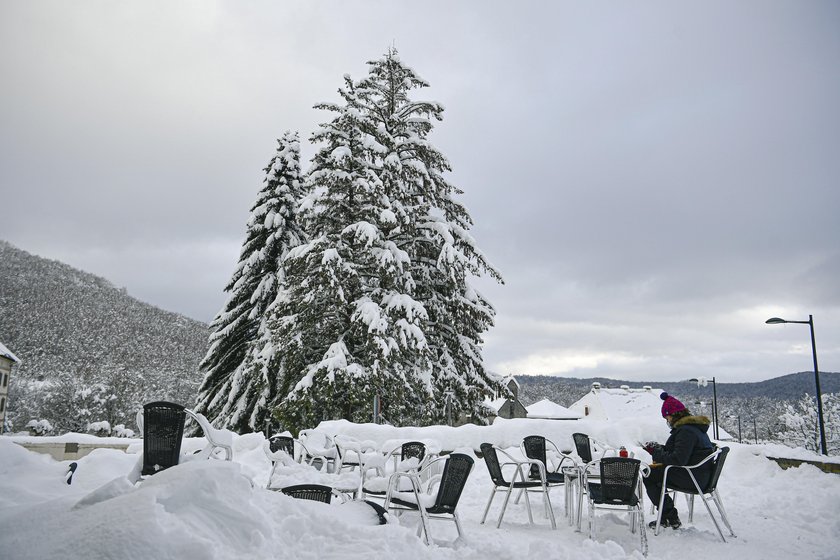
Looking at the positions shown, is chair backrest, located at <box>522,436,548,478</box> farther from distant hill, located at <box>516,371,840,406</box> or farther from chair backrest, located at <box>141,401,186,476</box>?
distant hill, located at <box>516,371,840,406</box>

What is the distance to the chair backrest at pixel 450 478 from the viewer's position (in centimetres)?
537

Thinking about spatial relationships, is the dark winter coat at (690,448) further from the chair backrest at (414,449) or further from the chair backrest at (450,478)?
the chair backrest at (414,449)

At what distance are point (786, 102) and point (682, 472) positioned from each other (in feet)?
40.2

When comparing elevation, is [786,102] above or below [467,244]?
above

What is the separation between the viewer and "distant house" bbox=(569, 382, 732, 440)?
204ft

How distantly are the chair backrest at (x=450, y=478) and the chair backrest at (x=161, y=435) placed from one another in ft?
8.32

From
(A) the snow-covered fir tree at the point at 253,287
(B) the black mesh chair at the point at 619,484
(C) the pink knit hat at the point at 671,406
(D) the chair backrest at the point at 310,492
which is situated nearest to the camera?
(D) the chair backrest at the point at 310,492

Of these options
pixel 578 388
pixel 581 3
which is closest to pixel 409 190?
pixel 581 3

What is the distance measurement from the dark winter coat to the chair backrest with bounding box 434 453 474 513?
9.10ft

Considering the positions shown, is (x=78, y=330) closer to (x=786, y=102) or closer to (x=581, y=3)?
(x=581, y=3)

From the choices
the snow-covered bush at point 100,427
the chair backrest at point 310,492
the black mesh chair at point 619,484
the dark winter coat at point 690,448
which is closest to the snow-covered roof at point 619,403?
the snow-covered bush at point 100,427

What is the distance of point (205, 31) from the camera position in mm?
11398

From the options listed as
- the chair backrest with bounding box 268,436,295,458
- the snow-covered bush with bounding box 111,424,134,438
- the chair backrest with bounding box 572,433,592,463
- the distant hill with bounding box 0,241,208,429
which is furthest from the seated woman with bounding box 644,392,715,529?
the snow-covered bush with bounding box 111,424,134,438

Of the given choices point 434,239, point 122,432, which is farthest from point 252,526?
point 122,432
